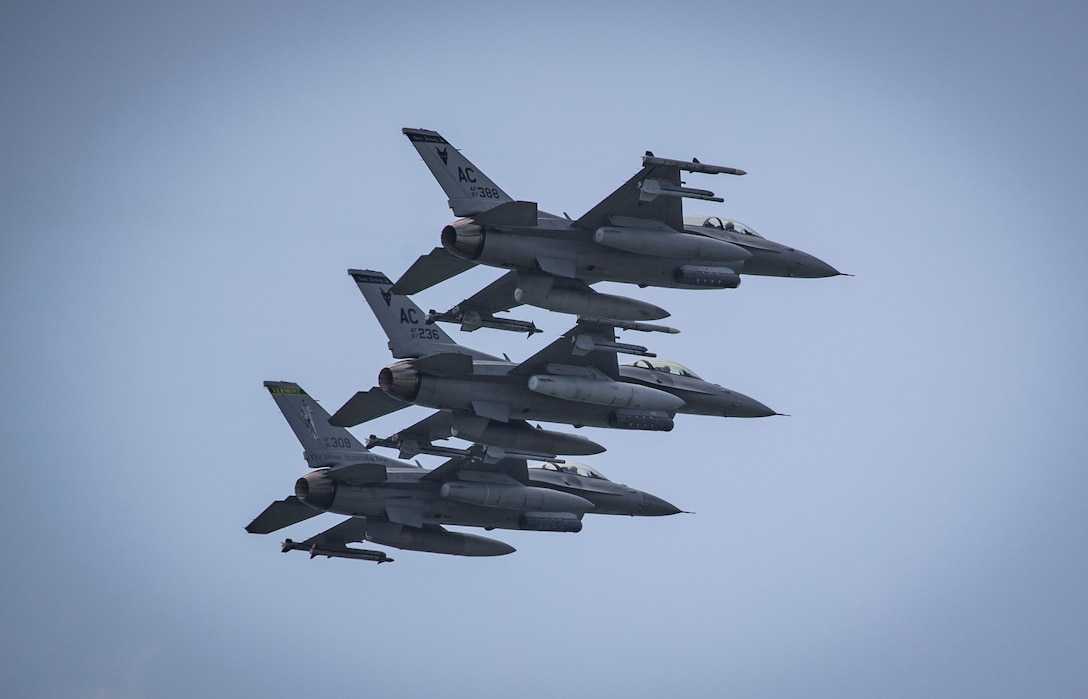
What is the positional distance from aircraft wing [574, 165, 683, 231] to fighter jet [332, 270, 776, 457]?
3.49 metres

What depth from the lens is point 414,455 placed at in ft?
180

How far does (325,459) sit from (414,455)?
2678 millimetres

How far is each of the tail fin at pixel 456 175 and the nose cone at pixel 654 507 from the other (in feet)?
48.4

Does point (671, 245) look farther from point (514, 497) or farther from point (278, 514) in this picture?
point (278, 514)

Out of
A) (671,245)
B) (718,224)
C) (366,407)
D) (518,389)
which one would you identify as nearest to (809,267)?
(718,224)

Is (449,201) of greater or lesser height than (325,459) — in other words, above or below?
above

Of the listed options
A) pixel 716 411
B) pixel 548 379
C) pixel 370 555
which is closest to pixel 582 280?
pixel 548 379

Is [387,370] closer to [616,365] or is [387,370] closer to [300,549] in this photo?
[616,365]

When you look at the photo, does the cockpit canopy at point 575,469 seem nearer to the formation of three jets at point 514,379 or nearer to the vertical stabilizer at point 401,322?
the formation of three jets at point 514,379

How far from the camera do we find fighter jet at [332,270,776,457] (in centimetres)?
5031

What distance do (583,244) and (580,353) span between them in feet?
14.2

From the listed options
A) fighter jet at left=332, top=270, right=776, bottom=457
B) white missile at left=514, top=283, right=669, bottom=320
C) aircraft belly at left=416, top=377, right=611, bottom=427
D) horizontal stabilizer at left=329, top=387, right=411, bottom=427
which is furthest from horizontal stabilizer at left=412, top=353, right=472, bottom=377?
horizontal stabilizer at left=329, top=387, right=411, bottom=427

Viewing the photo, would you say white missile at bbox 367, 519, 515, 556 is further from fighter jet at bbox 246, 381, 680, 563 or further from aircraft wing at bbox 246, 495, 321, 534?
aircraft wing at bbox 246, 495, 321, 534

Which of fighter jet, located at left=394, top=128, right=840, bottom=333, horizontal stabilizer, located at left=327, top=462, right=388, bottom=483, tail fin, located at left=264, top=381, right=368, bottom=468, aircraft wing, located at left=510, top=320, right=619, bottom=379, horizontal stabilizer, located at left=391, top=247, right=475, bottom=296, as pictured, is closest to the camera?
fighter jet, located at left=394, top=128, right=840, bottom=333
